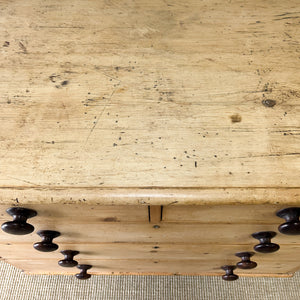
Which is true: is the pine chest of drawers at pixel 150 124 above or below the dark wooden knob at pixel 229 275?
above

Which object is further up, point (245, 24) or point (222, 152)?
point (245, 24)

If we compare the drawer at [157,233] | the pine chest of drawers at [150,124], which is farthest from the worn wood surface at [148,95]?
the drawer at [157,233]

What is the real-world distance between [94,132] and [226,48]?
323 mm

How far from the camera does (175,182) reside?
46cm

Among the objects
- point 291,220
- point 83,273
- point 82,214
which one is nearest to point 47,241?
point 82,214

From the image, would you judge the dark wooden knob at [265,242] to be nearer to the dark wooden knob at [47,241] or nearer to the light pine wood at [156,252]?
the light pine wood at [156,252]

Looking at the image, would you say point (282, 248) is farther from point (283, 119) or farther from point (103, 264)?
point (103, 264)

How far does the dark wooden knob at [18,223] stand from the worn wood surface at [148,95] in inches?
2.1

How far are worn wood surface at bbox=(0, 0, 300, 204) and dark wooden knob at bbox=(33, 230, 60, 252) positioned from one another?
0.17m

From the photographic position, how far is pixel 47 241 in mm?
604

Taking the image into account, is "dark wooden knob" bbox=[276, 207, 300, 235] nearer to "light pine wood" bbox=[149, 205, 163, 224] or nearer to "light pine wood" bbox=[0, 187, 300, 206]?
"light pine wood" bbox=[0, 187, 300, 206]

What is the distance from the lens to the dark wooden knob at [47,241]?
22.8 inches

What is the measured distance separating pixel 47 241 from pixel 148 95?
35cm

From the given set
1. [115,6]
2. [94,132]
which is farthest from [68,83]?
[115,6]
